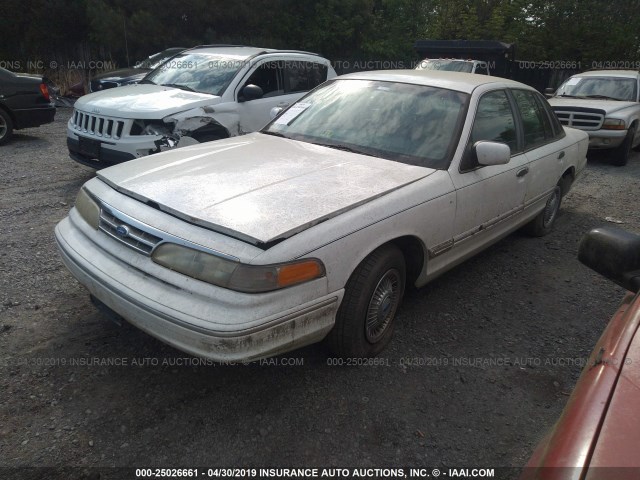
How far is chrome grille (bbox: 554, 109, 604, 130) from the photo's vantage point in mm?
8766

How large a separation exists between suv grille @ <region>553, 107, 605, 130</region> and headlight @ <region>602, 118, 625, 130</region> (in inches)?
3.1

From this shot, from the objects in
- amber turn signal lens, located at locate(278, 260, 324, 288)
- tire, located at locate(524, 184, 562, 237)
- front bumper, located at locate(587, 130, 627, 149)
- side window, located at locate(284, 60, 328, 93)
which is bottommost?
tire, located at locate(524, 184, 562, 237)

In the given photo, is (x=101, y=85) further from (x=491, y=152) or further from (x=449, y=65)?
(x=491, y=152)

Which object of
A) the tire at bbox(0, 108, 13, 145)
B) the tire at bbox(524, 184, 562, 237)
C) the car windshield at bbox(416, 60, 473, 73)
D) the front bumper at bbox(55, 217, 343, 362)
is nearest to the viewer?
the front bumper at bbox(55, 217, 343, 362)

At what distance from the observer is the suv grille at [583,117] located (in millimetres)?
8766

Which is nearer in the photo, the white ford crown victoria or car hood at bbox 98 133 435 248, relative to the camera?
the white ford crown victoria

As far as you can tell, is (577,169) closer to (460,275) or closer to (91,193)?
(460,275)

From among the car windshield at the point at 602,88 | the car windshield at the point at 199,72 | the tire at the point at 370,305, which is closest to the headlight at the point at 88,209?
the tire at the point at 370,305

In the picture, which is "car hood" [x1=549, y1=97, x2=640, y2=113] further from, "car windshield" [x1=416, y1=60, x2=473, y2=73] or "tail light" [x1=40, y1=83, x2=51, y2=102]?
"tail light" [x1=40, y1=83, x2=51, y2=102]

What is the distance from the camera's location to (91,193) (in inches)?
118

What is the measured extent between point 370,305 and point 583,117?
25.8 feet

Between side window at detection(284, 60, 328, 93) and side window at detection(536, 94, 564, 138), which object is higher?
side window at detection(284, 60, 328, 93)

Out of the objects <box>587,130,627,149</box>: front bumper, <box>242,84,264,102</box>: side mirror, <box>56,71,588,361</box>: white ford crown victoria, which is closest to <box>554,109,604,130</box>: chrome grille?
<box>587,130,627,149</box>: front bumper

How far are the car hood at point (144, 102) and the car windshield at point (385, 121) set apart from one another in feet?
6.42
